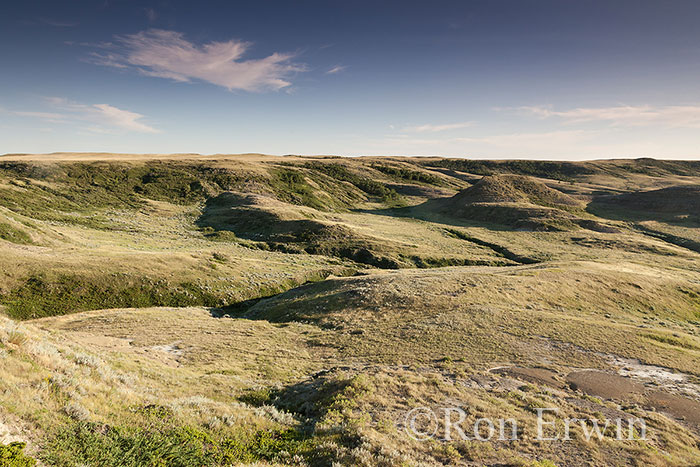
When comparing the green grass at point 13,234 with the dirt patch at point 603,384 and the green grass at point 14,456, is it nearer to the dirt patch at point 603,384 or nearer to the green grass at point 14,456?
the green grass at point 14,456

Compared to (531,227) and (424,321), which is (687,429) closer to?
(424,321)

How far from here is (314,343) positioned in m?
27.7

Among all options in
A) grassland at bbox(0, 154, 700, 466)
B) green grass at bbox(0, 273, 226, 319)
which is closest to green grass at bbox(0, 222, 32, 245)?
grassland at bbox(0, 154, 700, 466)

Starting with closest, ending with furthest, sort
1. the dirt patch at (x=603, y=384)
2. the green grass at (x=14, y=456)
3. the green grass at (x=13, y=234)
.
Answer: the green grass at (x=14, y=456) → the dirt patch at (x=603, y=384) → the green grass at (x=13, y=234)

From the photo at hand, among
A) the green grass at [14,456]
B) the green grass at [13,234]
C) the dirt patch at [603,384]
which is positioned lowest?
the dirt patch at [603,384]

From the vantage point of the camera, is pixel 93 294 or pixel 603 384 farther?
pixel 93 294

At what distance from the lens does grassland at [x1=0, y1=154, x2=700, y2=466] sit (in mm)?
10312

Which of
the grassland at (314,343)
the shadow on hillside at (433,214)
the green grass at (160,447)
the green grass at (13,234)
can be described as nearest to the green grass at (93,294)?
the grassland at (314,343)

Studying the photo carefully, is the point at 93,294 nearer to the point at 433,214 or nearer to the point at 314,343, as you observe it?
the point at 314,343

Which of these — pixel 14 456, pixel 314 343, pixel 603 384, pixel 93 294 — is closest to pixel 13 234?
pixel 93 294

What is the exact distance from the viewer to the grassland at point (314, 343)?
33.8ft

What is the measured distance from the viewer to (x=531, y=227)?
106 meters

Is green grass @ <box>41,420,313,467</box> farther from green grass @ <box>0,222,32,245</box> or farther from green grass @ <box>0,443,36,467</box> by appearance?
green grass @ <box>0,222,32,245</box>

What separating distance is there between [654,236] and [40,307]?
14236 centimetres
